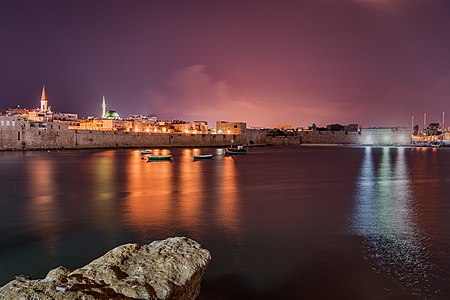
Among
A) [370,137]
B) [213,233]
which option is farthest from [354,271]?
[370,137]

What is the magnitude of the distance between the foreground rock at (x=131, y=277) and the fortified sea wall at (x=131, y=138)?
38.1 m

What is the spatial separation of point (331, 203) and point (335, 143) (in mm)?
75114

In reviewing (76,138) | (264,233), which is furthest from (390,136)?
(264,233)

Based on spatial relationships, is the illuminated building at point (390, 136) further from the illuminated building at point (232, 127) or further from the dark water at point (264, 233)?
the dark water at point (264, 233)

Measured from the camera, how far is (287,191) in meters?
11.7

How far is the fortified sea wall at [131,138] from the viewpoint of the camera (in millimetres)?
35944

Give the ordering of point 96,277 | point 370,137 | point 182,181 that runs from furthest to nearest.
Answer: point 370,137 → point 182,181 → point 96,277

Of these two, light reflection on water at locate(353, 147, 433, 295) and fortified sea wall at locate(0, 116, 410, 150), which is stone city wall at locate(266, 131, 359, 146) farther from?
light reflection on water at locate(353, 147, 433, 295)

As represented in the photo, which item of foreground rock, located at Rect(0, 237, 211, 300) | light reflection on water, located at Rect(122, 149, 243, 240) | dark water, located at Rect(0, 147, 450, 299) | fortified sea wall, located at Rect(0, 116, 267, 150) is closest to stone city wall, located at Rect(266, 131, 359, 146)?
→ fortified sea wall, located at Rect(0, 116, 267, 150)

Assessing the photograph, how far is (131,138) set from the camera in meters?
49.0

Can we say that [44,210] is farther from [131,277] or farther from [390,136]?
[390,136]

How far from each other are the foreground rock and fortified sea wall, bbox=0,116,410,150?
38.1m

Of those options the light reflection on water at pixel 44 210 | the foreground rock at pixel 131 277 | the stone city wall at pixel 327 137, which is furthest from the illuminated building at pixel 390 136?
the foreground rock at pixel 131 277

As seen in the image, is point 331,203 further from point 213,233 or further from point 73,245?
point 73,245
